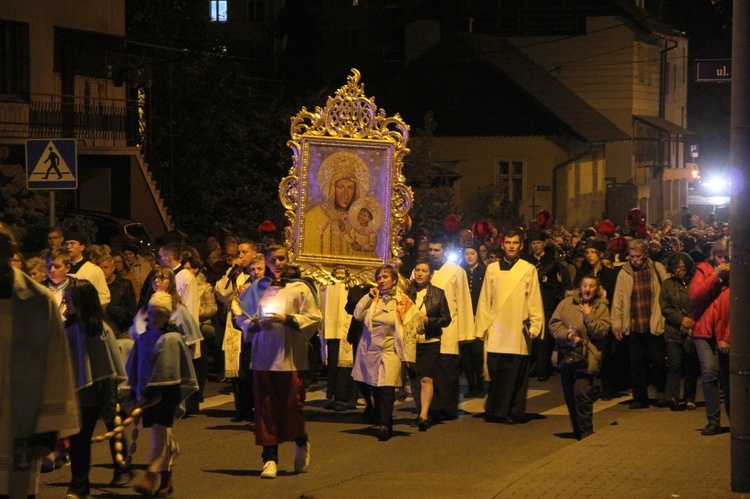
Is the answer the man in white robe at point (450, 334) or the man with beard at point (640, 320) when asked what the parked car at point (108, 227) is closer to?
the man in white robe at point (450, 334)

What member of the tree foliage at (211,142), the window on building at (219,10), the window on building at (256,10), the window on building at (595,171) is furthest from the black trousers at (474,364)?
the window on building at (219,10)

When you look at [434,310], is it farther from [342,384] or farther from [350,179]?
[350,179]

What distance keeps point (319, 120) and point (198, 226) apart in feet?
66.4

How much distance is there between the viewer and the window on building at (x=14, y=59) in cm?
2855

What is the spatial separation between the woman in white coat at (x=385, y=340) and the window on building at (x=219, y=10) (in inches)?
2527

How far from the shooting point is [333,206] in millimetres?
15383

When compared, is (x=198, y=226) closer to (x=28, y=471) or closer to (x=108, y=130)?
(x=108, y=130)

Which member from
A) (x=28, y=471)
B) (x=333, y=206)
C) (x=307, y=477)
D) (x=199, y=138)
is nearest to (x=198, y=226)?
(x=199, y=138)

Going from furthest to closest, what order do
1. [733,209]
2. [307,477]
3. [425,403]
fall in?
[425,403] < [307,477] < [733,209]

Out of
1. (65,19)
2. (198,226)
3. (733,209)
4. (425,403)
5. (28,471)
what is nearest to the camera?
(28,471)

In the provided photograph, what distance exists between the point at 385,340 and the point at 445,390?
53.5 inches

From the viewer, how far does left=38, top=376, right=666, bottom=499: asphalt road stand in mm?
10281

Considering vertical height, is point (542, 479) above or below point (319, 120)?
below

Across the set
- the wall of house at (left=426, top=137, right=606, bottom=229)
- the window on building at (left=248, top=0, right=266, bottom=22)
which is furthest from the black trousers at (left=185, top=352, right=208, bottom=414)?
the window on building at (left=248, top=0, right=266, bottom=22)
